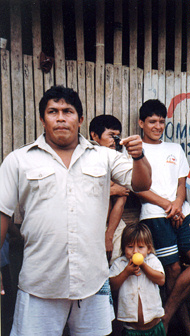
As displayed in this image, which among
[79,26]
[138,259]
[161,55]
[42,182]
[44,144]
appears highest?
[79,26]

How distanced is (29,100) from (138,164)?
1699 mm

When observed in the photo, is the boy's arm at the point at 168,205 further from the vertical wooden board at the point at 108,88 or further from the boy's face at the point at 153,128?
the vertical wooden board at the point at 108,88

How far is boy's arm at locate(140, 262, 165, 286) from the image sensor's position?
2684 millimetres

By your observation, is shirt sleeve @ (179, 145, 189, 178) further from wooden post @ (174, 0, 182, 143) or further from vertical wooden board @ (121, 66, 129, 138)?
vertical wooden board @ (121, 66, 129, 138)

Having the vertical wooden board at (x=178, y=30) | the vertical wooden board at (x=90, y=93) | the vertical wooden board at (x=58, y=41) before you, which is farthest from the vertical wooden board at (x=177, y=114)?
the vertical wooden board at (x=58, y=41)

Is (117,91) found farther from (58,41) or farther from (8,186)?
(8,186)

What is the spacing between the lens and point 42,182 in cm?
199

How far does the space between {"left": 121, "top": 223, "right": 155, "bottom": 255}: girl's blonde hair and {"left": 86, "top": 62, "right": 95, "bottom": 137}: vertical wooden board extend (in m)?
1.31

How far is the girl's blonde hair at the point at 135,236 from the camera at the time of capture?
2.75 meters

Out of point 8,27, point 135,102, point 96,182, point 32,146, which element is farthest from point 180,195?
point 8,27

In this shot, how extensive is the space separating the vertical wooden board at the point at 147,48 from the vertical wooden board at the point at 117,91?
0.33 meters

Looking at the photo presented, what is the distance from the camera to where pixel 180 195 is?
10.7 ft

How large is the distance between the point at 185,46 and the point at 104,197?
9.43ft

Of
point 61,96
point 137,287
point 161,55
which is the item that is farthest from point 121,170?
point 161,55
